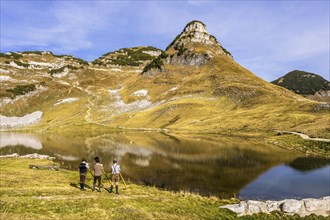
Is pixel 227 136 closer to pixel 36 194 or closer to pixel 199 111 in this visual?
pixel 199 111

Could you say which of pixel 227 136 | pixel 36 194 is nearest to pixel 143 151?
pixel 227 136

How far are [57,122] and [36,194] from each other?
16093cm

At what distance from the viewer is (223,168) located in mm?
54750

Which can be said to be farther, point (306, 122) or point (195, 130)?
point (195, 130)

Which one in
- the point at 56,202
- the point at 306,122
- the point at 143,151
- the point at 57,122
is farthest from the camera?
the point at 57,122

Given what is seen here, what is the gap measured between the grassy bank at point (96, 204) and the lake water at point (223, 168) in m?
9.55

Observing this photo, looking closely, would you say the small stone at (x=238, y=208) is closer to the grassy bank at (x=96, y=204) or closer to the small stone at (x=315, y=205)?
the grassy bank at (x=96, y=204)

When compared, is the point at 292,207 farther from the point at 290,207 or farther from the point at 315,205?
the point at 315,205

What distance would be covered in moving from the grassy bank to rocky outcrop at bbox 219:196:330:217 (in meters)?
0.83

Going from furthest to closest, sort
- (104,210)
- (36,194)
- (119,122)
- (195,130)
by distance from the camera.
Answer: (119,122) → (195,130) → (36,194) → (104,210)

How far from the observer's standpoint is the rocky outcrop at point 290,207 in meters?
26.5

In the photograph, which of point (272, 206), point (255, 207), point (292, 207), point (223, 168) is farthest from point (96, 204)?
point (223, 168)

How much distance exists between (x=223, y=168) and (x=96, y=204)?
33.1 metres

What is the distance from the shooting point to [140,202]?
91.0 feet
